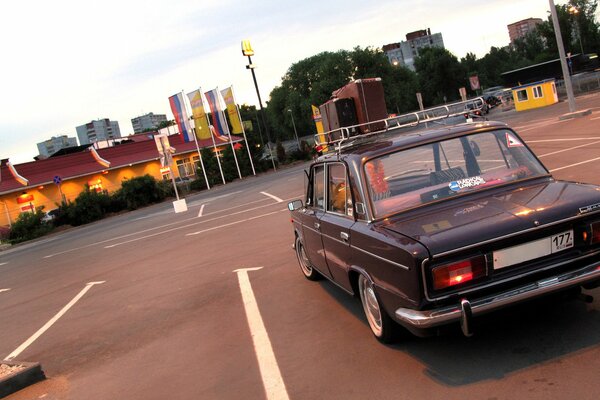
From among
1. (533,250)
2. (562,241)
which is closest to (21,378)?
(533,250)

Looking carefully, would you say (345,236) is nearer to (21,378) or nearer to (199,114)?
(21,378)

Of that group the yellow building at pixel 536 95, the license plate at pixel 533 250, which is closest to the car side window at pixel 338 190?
the license plate at pixel 533 250

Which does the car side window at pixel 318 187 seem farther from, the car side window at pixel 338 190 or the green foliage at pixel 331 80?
the green foliage at pixel 331 80

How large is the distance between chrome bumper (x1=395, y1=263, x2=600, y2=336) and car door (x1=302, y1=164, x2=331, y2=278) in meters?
2.11

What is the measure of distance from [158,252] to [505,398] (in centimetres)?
1088

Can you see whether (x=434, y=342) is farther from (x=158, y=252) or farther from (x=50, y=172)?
(x=50, y=172)

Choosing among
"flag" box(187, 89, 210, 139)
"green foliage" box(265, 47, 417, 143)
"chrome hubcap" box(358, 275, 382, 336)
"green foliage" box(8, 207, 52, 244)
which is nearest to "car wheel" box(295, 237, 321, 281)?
"chrome hubcap" box(358, 275, 382, 336)

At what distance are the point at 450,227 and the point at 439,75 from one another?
113028mm

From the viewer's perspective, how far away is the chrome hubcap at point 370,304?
457 cm

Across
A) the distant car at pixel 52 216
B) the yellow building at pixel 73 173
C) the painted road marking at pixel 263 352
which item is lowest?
the painted road marking at pixel 263 352

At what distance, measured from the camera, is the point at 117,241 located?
60.6 feet

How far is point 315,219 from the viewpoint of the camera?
19.2ft

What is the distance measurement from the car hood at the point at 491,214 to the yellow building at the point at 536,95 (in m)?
37.9

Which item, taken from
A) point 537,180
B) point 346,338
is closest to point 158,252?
point 346,338
